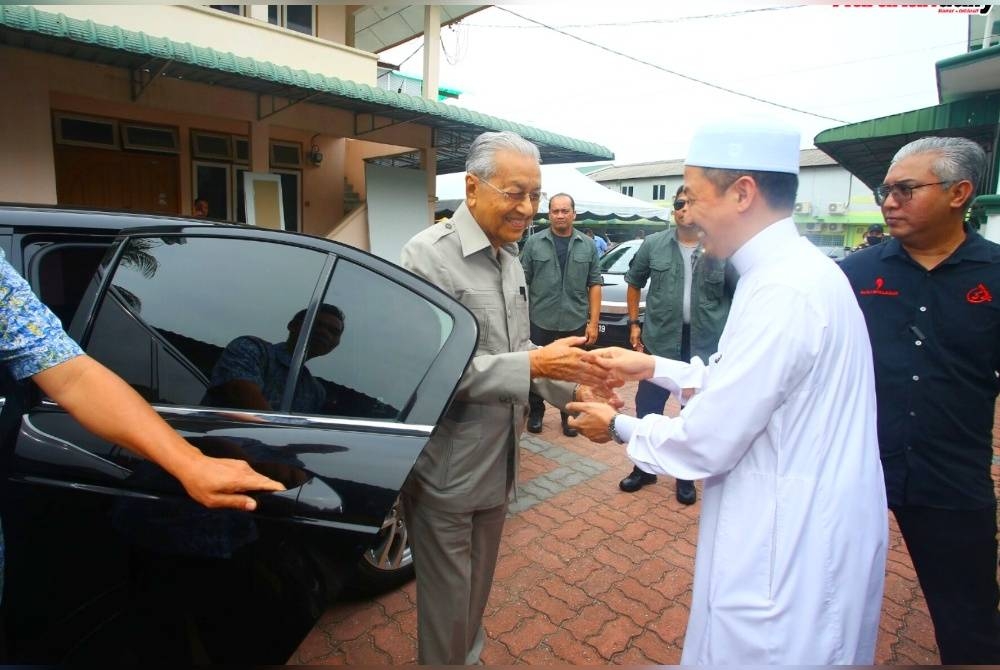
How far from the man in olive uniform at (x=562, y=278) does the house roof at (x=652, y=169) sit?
3071 centimetres

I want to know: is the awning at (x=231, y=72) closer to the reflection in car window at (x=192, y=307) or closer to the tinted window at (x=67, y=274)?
the tinted window at (x=67, y=274)

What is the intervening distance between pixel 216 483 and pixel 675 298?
11.3 ft

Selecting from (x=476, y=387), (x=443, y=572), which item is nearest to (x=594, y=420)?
(x=476, y=387)

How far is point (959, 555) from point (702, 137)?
1.61 m

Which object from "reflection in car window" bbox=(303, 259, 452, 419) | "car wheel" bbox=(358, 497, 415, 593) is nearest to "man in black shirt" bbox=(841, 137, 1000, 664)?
"reflection in car window" bbox=(303, 259, 452, 419)

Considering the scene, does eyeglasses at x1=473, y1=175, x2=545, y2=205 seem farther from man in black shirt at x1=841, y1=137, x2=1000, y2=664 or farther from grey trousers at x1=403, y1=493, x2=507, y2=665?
man in black shirt at x1=841, y1=137, x2=1000, y2=664

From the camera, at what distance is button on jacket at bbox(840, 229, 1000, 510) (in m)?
1.99

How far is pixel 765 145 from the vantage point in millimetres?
1424

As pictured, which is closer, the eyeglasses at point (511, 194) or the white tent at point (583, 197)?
the eyeglasses at point (511, 194)

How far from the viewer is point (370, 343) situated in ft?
5.90

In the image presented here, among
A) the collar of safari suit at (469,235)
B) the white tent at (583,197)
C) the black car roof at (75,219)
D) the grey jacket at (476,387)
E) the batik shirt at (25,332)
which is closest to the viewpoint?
the batik shirt at (25,332)

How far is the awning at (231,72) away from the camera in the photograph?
5.64 metres

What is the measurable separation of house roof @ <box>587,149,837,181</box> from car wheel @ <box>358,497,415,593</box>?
3374 centimetres

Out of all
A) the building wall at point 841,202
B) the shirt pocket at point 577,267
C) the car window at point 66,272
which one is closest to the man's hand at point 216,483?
the car window at point 66,272
